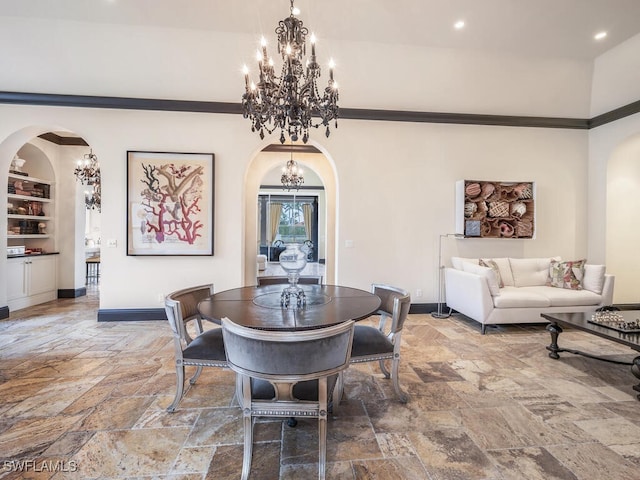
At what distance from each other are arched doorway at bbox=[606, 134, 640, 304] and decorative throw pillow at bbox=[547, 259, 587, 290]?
113 cm

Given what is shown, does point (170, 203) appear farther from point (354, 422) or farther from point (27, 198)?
point (354, 422)

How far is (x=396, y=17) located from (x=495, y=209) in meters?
3.09

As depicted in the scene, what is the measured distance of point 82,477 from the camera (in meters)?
1.56

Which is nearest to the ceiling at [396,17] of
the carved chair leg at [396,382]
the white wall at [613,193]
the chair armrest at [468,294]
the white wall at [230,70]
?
the white wall at [230,70]

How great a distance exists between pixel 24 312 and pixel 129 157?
2.94 metres

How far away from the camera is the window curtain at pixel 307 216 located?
486 inches

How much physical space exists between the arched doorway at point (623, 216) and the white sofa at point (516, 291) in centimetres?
120

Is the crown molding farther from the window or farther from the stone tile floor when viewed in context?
the window

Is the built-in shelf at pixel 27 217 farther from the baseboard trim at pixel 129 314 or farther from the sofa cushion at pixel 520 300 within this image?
the sofa cushion at pixel 520 300

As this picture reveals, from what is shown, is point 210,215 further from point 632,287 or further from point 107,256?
point 632,287

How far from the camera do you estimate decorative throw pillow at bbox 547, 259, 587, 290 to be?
13.9 ft

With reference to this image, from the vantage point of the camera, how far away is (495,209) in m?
4.75

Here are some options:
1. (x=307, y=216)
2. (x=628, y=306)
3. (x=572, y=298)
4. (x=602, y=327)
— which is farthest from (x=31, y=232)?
(x=628, y=306)

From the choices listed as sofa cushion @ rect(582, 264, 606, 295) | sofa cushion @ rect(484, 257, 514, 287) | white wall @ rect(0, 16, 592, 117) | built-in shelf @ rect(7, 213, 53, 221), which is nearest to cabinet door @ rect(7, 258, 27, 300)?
built-in shelf @ rect(7, 213, 53, 221)
